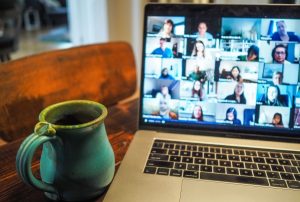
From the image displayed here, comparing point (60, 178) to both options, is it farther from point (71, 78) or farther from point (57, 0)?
point (57, 0)

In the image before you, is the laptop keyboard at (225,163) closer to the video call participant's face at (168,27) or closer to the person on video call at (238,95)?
the person on video call at (238,95)

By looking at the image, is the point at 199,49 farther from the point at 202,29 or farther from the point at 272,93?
the point at 272,93

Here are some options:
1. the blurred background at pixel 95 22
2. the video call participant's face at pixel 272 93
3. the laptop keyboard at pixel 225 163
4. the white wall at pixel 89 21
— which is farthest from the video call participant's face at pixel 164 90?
the white wall at pixel 89 21

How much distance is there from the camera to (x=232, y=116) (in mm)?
676

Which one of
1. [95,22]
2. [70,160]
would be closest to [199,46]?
[70,160]

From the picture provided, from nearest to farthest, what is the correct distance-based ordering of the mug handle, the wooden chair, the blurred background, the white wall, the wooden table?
the mug handle < the wooden table < the wooden chair < the blurred background < the white wall

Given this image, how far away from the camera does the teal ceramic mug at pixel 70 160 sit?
0.45m

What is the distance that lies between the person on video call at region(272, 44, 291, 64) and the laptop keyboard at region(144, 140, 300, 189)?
18cm

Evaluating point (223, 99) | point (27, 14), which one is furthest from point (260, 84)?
point (27, 14)

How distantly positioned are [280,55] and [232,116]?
0.50 feet

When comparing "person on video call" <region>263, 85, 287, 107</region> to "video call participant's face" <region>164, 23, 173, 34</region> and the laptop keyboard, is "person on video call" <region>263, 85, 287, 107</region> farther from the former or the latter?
"video call participant's face" <region>164, 23, 173, 34</region>

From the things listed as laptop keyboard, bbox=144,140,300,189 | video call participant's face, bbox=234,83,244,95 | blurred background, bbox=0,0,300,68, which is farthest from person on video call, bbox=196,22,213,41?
blurred background, bbox=0,0,300,68

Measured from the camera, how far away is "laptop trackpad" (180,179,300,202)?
1.68ft

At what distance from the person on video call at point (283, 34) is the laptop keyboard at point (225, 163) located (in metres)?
0.22
